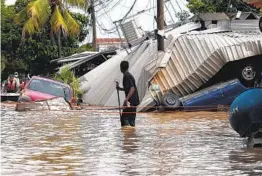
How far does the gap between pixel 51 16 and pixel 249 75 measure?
2217cm

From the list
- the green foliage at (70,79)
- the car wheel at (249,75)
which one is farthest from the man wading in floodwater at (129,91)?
the green foliage at (70,79)

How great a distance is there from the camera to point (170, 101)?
2592 cm

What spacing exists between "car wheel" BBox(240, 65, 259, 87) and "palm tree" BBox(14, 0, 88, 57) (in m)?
20.2

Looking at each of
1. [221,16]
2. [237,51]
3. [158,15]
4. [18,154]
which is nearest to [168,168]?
[18,154]

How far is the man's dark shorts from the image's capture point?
1668 centimetres

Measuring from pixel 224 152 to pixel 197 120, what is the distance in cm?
927

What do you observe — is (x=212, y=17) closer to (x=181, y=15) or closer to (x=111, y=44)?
(x=181, y=15)

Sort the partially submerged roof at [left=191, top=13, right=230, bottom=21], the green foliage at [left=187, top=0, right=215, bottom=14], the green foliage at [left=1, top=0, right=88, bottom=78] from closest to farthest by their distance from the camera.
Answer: the partially submerged roof at [left=191, top=13, right=230, bottom=21]
the green foliage at [left=187, top=0, right=215, bottom=14]
the green foliage at [left=1, top=0, right=88, bottom=78]

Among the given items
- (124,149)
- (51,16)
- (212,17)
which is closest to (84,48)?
(51,16)

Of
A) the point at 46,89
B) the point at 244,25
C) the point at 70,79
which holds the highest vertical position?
the point at 244,25

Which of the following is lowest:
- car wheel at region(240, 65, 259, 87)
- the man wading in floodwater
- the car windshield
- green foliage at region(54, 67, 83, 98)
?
green foliage at region(54, 67, 83, 98)

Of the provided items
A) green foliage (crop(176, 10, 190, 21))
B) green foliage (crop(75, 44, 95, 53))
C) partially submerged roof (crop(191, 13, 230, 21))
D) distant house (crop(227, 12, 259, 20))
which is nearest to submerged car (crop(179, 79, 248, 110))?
distant house (crop(227, 12, 259, 20))

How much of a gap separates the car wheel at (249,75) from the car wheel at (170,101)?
8.62 feet

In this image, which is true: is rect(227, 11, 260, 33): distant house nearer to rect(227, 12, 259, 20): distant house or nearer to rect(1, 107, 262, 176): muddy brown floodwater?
rect(227, 12, 259, 20): distant house
